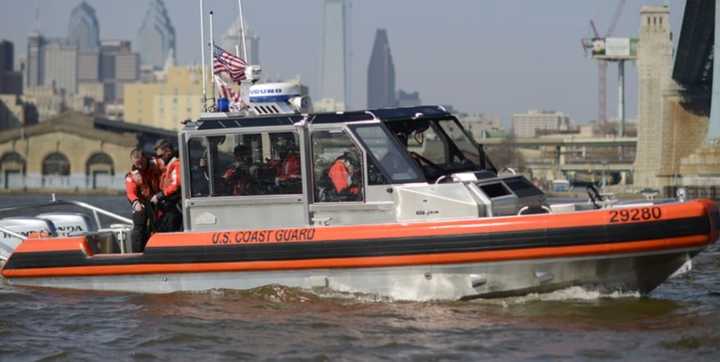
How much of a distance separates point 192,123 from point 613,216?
4.49 meters

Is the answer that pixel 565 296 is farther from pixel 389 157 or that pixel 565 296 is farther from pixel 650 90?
pixel 650 90

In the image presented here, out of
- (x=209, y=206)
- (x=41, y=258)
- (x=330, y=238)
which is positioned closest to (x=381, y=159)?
(x=330, y=238)

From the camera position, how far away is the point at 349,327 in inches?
480

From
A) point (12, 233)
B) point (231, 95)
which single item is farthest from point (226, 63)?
point (12, 233)

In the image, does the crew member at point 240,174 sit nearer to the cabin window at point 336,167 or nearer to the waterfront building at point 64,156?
the cabin window at point 336,167

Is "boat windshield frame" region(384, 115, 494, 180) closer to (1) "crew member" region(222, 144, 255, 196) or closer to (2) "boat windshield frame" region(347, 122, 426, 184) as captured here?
(2) "boat windshield frame" region(347, 122, 426, 184)

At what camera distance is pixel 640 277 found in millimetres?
12734

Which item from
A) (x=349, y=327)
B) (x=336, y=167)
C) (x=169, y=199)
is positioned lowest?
(x=349, y=327)

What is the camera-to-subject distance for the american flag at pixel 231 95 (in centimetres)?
1440

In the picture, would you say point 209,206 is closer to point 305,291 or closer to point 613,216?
point 305,291

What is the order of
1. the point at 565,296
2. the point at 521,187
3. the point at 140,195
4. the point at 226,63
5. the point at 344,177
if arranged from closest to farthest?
the point at 565,296 → the point at 344,177 → the point at 521,187 → the point at 140,195 → the point at 226,63

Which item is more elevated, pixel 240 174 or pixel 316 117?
pixel 316 117

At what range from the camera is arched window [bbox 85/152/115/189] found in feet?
388

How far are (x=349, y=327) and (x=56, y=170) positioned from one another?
109680mm
